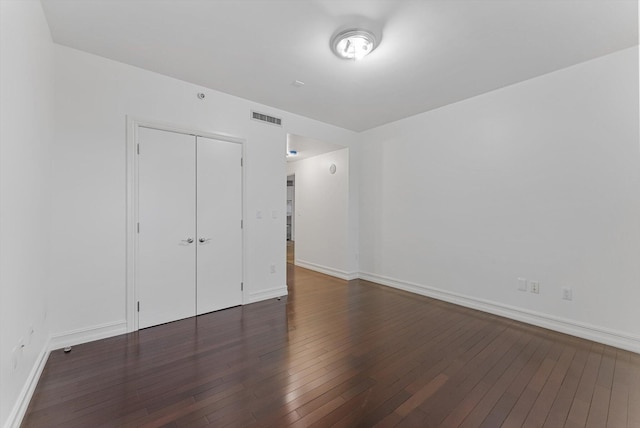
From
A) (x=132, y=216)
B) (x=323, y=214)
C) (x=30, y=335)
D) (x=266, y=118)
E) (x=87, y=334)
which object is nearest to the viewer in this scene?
(x=30, y=335)

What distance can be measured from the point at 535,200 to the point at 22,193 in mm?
4720

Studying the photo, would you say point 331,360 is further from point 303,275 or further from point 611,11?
point 611,11

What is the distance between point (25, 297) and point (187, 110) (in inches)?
94.6

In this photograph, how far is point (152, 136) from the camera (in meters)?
3.06

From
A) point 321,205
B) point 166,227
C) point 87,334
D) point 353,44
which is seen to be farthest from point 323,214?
point 87,334

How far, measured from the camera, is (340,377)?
2.12 m

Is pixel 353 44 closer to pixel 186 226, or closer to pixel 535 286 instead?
pixel 186 226

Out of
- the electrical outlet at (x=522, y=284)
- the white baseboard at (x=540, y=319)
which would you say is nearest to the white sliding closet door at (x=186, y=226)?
the white baseboard at (x=540, y=319)

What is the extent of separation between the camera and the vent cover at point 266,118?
12.8 ft

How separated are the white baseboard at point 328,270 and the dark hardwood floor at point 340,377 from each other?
1942mm

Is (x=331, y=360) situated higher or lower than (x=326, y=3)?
lower

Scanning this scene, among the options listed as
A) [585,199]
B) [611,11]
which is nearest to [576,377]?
[585,199]

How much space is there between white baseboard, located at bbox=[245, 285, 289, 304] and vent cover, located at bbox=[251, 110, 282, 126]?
2.55 m

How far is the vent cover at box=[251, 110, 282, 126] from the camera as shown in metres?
3.90
